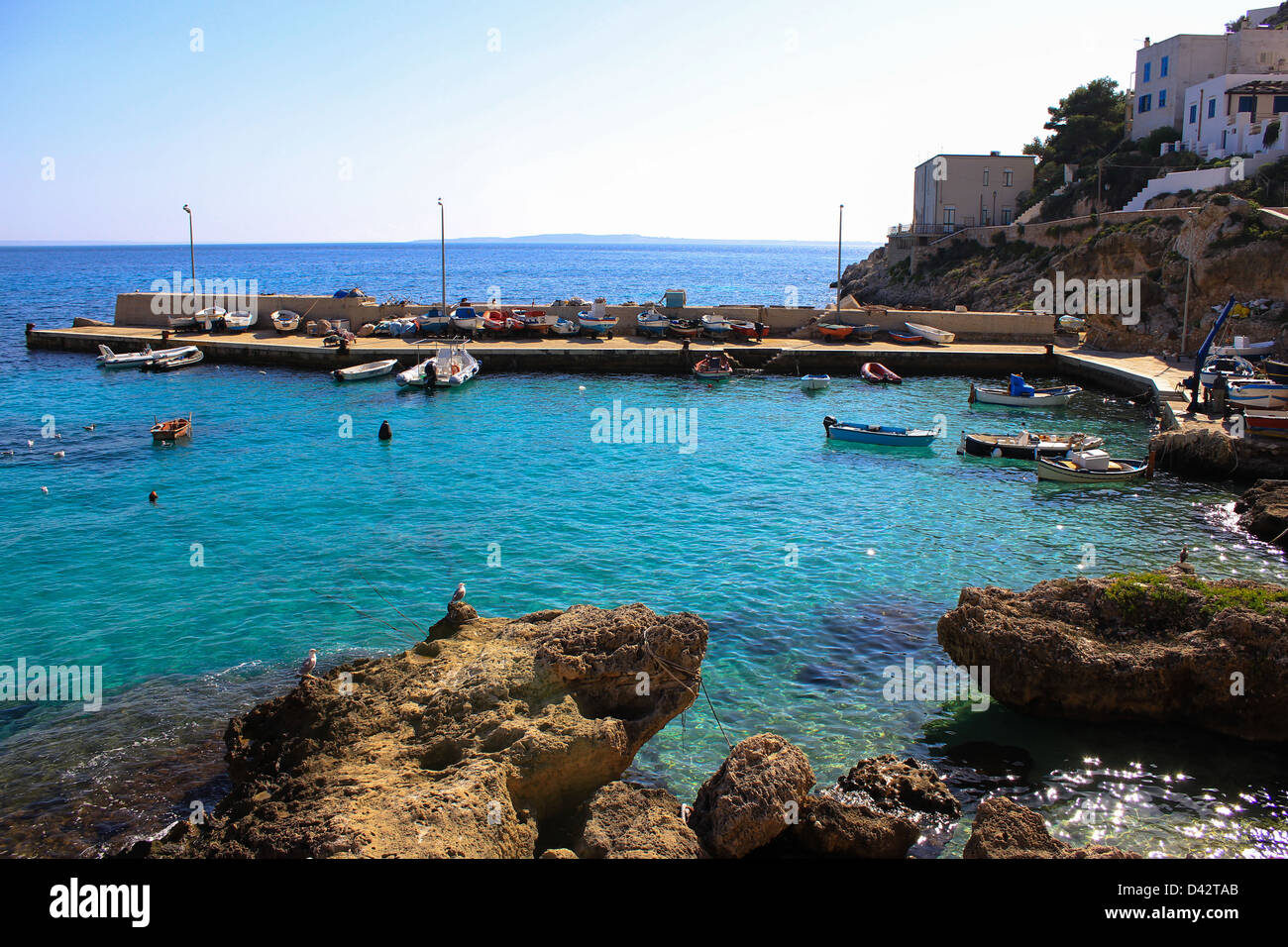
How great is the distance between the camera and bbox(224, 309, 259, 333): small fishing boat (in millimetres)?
48156

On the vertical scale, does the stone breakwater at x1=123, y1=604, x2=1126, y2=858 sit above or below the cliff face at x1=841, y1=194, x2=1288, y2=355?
below

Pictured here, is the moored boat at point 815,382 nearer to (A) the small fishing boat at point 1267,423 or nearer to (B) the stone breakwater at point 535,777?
(A) the small fishing boat at point 1267,423

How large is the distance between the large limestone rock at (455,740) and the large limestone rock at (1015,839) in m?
3.29

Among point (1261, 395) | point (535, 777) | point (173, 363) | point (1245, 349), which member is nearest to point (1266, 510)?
point (1261, 395)

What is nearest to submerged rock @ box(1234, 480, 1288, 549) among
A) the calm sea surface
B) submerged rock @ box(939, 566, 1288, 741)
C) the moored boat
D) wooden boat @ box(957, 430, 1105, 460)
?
the calm sea surface

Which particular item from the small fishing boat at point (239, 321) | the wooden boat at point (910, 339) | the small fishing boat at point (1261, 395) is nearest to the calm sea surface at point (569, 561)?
the small fishing boat at point (1261, 395)

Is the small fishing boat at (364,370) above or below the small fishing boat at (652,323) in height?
below

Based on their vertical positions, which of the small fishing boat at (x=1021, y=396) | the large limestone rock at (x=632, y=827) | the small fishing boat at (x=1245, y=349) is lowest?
the large limestone rock at (x=632, y=827)

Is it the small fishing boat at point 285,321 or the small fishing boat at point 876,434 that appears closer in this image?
the small fishing boat at point 876,434

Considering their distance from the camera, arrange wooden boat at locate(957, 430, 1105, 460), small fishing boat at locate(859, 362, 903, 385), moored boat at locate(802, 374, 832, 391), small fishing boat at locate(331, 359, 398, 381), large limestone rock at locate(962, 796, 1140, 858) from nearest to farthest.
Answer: large limestone rock at locate(962, 796, 1140, 858) → wooden boat at locate(957, 430, 1105, 460) → moored boat at locate(802, 374, 832, 391) → small fishing boat at locate(331, 359, 398, 381) → small fishing boat at locate(859, 362, 903, 385)

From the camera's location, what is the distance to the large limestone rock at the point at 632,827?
7859 mm

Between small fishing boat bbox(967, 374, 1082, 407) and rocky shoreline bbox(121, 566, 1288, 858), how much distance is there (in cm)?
2317

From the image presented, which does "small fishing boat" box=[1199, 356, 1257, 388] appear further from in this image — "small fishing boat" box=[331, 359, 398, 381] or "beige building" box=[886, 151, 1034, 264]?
"beige building" box=[886, 151, 1034, 264]
